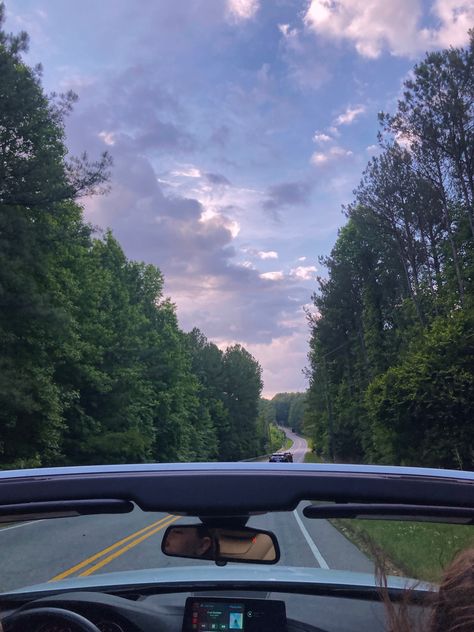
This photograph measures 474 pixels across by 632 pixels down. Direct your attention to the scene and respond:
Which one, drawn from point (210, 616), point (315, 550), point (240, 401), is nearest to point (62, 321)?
point (315, 550)

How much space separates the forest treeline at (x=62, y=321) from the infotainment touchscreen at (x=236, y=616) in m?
24.5

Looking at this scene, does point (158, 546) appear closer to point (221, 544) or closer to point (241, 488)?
point (221, 544)

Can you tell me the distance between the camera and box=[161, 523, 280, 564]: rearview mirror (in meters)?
2.47

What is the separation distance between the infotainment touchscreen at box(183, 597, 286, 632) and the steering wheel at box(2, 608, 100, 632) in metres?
0.52

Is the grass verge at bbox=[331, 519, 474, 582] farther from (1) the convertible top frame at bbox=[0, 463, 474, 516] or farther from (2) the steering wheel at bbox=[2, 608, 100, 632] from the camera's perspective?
(2) the steering wheel at bbox=[2, 608, 100, 632]

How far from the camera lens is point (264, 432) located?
16012 centimetres


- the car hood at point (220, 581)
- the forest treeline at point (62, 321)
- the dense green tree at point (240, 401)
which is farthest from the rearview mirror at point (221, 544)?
the dense green tree at point (240, 401)

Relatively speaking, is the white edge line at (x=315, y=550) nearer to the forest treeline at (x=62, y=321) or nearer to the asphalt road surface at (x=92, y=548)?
the asphalt road surface at (x=92, y=548)

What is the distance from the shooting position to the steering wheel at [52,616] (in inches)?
82.2

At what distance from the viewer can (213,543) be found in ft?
8.14

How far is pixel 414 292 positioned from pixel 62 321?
103 ft

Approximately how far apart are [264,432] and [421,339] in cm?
12182

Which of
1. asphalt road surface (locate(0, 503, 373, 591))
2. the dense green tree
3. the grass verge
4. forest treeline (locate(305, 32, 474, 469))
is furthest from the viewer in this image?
the dense green tree

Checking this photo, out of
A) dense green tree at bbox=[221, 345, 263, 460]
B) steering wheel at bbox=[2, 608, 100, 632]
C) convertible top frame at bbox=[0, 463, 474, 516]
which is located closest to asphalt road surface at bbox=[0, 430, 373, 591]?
steering wheel at bbox=[2, 608, 100, 632]
